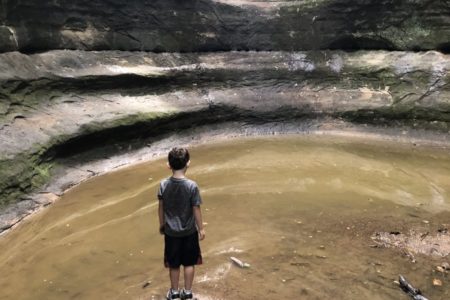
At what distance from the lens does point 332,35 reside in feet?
40.5

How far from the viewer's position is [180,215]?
397 cm

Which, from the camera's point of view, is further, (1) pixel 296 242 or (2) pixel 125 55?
(2) pixel 125 55

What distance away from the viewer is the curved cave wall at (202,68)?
28.0 feet

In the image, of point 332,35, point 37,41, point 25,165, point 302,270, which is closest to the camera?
point 302,270

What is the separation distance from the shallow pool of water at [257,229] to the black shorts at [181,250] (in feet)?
1.69

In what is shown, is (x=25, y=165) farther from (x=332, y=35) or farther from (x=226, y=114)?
(x=332, y=35)

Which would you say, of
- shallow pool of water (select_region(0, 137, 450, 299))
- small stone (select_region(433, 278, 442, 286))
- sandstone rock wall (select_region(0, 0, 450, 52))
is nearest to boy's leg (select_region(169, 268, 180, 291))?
shallow pool of water (select_region(0, 137, 450, 299))

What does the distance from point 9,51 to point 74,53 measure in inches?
55.4

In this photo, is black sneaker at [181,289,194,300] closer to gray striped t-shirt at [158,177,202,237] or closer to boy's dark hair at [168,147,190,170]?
gray striped t-shirt at [158,177,202,237]

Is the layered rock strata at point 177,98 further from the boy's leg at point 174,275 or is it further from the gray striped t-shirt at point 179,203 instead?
the gray striped t-shirt at point 179,203

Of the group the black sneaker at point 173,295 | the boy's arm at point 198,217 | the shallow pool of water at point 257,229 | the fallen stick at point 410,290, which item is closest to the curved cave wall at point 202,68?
the shallow pool of water at point 257,229

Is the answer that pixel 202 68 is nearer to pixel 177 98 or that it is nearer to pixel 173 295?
pixel 177 98

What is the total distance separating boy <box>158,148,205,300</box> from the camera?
12.9ft

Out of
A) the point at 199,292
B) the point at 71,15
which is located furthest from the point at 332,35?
the point at 199,292
